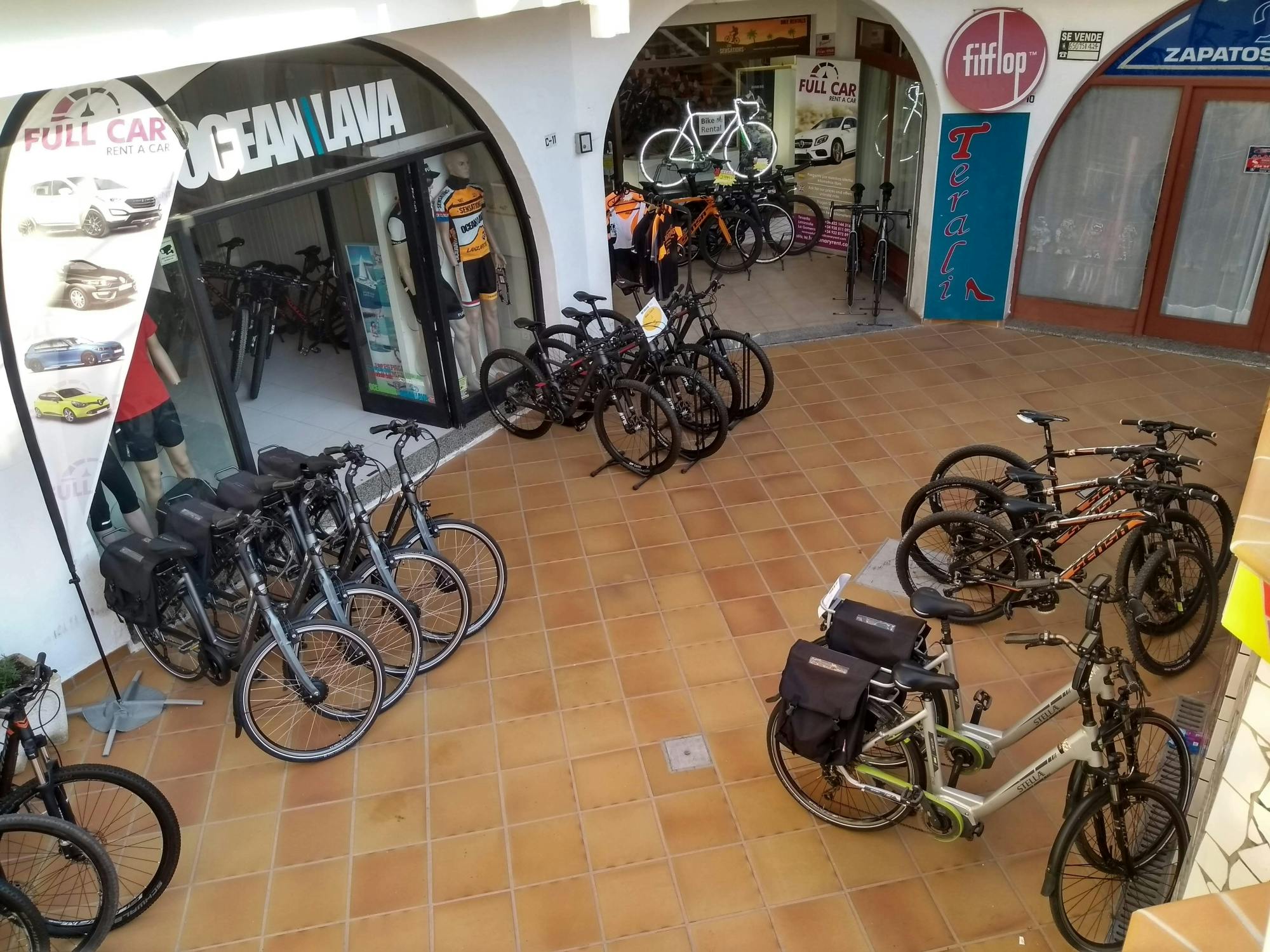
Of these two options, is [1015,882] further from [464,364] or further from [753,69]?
[753,69]

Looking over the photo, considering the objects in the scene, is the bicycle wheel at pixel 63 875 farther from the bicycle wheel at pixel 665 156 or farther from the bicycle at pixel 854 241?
the bicycle wheel at pixel 665 156

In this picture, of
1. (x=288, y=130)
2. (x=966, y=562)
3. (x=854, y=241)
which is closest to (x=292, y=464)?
(x=288, y=130)

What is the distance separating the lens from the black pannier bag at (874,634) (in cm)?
343

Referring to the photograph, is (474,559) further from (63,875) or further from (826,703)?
(826,703)

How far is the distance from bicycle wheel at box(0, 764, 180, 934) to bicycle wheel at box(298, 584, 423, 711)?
912mm

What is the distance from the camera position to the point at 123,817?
12.8 ft

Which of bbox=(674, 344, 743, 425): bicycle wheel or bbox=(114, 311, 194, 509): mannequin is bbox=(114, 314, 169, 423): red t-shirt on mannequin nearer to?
bbox=(114, 311, 194, 509): mannequin

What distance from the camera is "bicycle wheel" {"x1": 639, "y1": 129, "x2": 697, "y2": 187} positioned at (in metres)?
10.1

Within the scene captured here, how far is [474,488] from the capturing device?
614cm

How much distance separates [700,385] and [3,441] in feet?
11.3

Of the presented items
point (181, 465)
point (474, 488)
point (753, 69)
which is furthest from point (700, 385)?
point (753, 69)

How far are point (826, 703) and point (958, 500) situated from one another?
2516 mm

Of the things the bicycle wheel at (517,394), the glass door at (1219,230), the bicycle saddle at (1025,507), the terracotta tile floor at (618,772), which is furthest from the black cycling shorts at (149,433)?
the glass door at (1219,230)

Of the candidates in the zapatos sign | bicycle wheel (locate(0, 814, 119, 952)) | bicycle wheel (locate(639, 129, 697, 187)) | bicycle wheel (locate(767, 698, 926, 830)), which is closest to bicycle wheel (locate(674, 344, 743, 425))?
the zapatos sign
